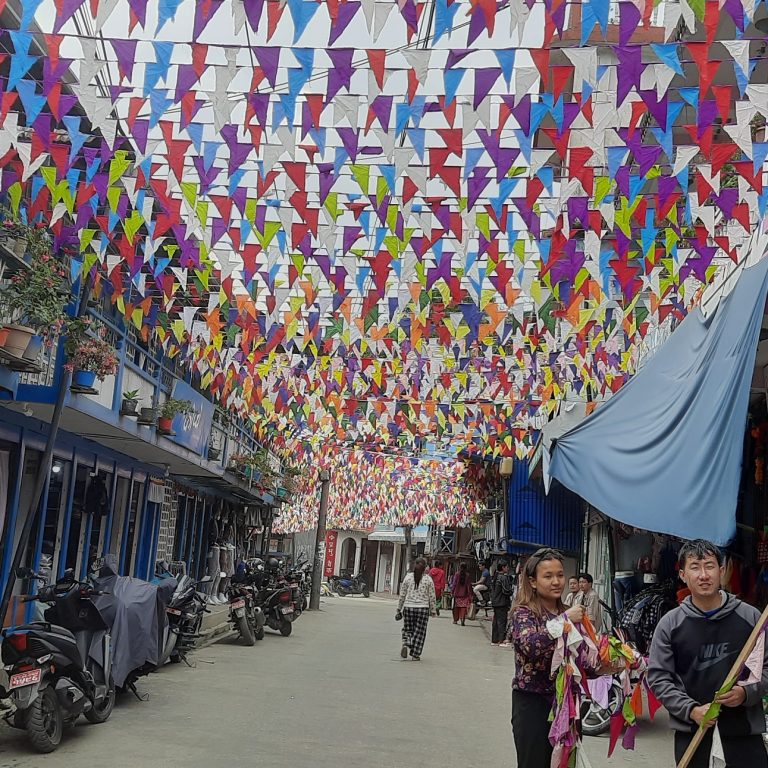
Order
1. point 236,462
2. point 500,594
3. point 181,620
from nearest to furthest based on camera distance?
point 181,620 < point 500,594 < point 236,462

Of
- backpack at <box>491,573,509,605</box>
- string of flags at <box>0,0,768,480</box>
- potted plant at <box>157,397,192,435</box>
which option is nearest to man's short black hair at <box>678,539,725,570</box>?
string of flags at <box>0,0,768,480</box>

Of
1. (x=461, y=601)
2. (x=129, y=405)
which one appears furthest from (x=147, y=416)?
(x=461, y=601)

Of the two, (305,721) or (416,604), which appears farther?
(416,604)

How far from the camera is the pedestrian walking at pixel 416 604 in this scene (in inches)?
640

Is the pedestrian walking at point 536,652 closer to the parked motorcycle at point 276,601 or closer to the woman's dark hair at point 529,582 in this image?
the woman's dark hair at point 529,582

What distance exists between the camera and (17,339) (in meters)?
9.31

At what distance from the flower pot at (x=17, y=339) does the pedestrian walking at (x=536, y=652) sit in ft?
21.4

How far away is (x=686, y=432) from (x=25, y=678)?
16.6 ft

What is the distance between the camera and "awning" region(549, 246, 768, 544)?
5117 mm

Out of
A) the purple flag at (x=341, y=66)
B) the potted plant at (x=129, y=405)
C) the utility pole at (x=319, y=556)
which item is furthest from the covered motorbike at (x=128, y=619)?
the utility pole at (x=319, y=556)

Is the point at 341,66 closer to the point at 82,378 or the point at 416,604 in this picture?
the point at 82,378

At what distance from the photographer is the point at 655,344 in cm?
1370

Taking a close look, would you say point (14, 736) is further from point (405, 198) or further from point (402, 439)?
point (402, 439)

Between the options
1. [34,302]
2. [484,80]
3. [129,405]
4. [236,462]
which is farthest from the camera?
[236,462]
